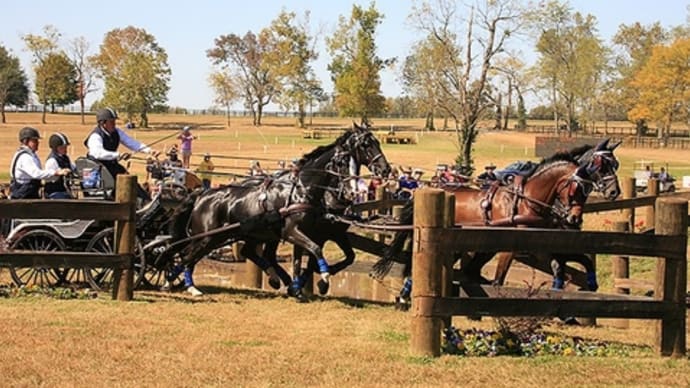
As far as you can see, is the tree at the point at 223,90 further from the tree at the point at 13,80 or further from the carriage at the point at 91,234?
the carriage at the point at 91,234

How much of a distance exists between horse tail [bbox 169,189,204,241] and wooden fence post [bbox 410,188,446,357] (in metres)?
6.09

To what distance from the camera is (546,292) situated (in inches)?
342

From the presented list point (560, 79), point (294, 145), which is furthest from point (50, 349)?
point (560, 79)

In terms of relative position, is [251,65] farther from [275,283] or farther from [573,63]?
[275,283]

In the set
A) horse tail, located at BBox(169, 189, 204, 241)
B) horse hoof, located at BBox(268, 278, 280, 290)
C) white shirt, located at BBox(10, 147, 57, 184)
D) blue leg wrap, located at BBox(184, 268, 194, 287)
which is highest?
white shirt, located at BBox(10, 147, 57, 184)

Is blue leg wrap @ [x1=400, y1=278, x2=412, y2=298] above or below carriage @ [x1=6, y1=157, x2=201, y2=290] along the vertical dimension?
below

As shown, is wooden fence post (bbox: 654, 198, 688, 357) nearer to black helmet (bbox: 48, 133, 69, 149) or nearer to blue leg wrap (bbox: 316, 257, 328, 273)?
blue leg wrap (bbox: 316, 257, 328, 273)

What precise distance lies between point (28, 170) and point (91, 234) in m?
1.21

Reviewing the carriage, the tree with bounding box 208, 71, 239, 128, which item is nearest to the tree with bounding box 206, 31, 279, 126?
the tree with bounding box 208, 71, 239, 128

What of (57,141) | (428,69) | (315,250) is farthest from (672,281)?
(428,69)

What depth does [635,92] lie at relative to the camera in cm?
9181

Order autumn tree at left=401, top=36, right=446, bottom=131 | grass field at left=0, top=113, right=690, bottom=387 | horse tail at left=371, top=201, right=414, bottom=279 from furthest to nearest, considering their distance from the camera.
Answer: autumn tree at left=401, top=36, right=446, bottom=131 → horse tail at left=371, top=201, right=414, bottom=279 → grass field at left=0, top=113, right=690, bottom=387

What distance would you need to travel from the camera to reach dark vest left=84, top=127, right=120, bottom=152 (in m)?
12.9

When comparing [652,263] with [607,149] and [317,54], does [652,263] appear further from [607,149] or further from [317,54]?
[317,54]
